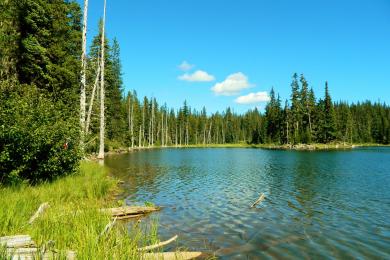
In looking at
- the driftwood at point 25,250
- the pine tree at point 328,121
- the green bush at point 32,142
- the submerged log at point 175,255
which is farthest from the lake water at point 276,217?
the pine tree at point 328,121

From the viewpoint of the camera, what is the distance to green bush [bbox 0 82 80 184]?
13156mm

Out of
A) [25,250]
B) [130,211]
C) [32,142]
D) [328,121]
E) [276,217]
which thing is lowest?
[276,217]

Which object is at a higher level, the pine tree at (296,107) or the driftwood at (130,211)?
the pine tree at (296,107)

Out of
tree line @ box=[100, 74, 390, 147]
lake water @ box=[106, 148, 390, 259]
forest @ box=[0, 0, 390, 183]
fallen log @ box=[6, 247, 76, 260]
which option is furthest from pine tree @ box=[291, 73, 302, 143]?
fallen log @ box=[6, 247, 76, 260]

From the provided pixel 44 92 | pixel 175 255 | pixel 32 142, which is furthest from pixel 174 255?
pixel 44 92

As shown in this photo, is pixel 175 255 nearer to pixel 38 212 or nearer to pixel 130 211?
pixel 38 212

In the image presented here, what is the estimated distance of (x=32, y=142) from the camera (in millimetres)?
13969

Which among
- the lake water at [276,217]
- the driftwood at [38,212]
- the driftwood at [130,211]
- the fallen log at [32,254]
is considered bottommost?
the lake water at [276,217]

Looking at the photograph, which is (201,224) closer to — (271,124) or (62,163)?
(62,163)

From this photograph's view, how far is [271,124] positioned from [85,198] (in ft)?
351

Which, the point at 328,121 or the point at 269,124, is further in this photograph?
the point at 269,124

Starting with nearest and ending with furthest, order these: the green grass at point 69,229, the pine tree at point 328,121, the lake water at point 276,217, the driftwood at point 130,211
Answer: the green grass at point 69,229, the lake water at point 276,217, the driftwood at point 130,211, the pine tree at point 328,121

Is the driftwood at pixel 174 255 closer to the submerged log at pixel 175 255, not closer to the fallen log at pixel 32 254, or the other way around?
the submerged log at pixel 175 255

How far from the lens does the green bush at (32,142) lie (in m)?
13.2
